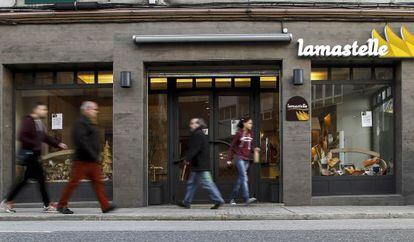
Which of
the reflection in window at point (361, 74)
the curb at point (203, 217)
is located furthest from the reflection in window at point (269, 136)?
the curb at point (203, 217)

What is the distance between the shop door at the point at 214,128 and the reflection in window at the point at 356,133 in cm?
178

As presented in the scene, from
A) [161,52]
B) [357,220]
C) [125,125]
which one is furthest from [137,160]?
[357,220]

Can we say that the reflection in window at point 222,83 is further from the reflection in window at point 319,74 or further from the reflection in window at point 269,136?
the reflection in window at point 319,74

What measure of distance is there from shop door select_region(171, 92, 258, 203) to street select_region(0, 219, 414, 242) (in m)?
3.52

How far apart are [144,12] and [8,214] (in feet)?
17.3

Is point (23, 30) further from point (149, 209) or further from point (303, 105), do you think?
point (303, 105)

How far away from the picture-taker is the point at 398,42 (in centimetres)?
1327

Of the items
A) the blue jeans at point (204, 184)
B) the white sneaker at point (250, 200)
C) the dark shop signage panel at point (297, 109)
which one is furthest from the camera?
the dark shop signage panel at point (297, 109)

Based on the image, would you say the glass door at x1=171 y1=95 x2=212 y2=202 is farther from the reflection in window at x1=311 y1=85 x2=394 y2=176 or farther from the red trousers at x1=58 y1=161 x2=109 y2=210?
the red trousers at x1=58 y1=161 x2=109 y2=210

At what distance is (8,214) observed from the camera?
36.7 ft

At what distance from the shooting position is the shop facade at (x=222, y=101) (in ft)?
43.2

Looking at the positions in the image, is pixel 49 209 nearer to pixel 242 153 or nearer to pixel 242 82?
pixel 242 153

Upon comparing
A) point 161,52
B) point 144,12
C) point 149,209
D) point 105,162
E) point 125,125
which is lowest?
point 149,209

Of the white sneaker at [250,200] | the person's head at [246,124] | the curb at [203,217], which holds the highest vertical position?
the person's head at [246,124]
